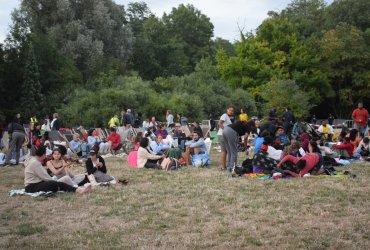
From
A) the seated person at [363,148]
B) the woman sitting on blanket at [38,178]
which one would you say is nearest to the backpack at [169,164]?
the woman sitting on blanket at [38,178]

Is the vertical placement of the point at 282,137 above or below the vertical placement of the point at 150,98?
below

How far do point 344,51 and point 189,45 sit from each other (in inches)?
963

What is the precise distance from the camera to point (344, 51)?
41188mm

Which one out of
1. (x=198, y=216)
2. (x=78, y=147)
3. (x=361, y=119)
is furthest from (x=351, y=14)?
(x=198, y=216)

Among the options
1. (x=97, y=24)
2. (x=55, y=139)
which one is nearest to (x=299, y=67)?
(x=97, y=24)

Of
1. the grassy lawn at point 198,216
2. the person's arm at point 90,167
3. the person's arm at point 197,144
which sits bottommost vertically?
the grassy lawn at point 198,216

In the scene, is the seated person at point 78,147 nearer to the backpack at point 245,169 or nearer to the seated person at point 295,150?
the backpack at point 245,169

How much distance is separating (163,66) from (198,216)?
44.1 m

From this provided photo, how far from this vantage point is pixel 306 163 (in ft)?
35.4

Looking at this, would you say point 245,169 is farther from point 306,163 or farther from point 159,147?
point 159,147

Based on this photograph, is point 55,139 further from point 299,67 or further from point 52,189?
point 299,67

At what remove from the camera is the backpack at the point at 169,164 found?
12.9 m

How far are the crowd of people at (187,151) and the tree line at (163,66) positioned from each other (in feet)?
31.3

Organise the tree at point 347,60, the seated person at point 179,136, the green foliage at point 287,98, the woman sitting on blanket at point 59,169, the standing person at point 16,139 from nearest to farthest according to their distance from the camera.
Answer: the woman sitting on blanket at point 59,169
the standing person at point 16,139
the seated person at point 179,136
the green foliage at point 287,98
the tree at point 347,60
